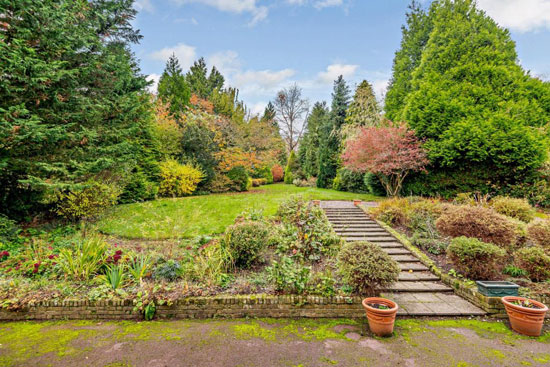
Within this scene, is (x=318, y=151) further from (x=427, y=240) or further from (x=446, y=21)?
(x=427, y=240)

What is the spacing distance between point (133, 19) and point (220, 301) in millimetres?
13218

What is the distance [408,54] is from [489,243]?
14984 mm

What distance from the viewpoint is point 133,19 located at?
11.4 m

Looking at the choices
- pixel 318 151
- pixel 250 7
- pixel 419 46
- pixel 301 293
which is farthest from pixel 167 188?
pixel 419 46

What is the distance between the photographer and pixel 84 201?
7961 millimetres

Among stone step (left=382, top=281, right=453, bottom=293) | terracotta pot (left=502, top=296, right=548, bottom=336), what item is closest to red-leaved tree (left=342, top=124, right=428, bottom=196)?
stone step (left=382, top=281, right=453, bottom=293)

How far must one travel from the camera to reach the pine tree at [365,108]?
57.3 ft

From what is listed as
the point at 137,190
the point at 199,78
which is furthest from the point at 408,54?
the point at 199,78

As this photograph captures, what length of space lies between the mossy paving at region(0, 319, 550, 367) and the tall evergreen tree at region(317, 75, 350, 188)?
16.9 meters

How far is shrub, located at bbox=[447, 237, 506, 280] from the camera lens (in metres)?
4.61

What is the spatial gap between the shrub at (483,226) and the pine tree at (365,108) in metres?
12.4

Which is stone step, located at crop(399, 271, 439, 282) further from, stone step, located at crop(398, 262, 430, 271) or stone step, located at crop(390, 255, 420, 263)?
stone step, located at crop(390, 255, 420, 263)

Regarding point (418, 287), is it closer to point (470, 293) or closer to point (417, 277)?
point (417, 277)

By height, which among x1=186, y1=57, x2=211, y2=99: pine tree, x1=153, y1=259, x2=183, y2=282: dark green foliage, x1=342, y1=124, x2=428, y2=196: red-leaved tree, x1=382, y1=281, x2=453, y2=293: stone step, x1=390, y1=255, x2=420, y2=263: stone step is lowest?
x1=382, y1=281, x2=453, y2=293: stone step
